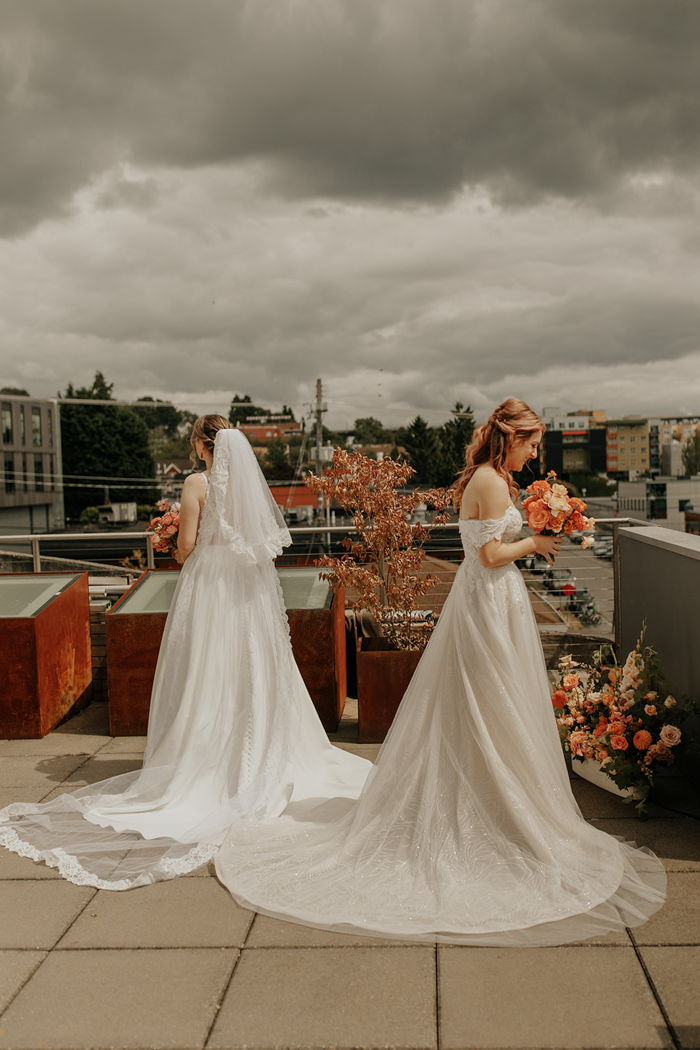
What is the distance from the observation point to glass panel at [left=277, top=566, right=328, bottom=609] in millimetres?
5254

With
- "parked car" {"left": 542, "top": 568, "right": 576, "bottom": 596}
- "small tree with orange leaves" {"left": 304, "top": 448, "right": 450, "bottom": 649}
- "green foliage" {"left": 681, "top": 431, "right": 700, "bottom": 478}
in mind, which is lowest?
"parked car" {"left": 542, "top": 568, "right": 576, "bottom": 596}

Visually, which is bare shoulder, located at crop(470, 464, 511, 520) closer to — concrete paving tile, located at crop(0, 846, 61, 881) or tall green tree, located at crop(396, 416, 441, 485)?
concrete paving tile, located at crop(0, 846, 61, 881)

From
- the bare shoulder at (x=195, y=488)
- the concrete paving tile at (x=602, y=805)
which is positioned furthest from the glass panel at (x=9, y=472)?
the concrete paving tile at (x=602, y=805)

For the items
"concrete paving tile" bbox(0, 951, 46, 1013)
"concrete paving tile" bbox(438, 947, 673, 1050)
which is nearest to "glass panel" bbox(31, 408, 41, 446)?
"concrete paving tile" bbox(0, 951, 46, 1013)

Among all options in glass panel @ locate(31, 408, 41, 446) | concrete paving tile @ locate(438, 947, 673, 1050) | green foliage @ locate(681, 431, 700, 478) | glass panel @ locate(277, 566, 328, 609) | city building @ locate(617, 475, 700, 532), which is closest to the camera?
concrete paving tile @ locate(438, 947, 673, 1050)

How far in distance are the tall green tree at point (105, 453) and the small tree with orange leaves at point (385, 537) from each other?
2981 inches

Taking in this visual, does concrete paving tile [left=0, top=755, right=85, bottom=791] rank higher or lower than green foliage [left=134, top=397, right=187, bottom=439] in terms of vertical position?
lower

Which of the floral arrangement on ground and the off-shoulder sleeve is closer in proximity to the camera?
the off-shoulder sleeve

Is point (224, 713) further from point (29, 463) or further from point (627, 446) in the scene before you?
point (627, 446)

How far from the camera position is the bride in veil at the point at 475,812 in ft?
9.30

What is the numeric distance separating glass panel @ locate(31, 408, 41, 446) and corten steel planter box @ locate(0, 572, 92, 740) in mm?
77404

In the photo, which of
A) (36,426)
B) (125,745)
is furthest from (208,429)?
(36,426)

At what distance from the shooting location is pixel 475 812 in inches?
123

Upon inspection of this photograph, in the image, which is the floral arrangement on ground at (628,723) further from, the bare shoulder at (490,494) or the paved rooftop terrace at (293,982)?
the bare shoulder at (490,494)
